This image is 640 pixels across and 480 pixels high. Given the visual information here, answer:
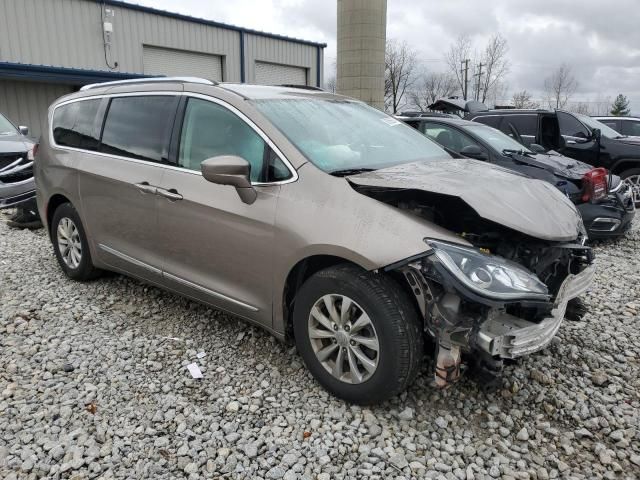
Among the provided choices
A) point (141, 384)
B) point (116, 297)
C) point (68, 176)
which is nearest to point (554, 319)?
point (141, 384)

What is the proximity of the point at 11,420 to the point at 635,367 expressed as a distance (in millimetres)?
3773

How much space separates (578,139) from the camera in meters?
9.16

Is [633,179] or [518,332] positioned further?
[633,179]

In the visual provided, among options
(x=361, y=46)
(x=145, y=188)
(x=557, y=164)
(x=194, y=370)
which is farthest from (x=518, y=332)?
(x=361, y=46)

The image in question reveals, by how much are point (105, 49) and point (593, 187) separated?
15.6m

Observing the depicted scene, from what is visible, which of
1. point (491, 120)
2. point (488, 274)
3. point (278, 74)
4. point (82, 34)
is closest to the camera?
point (488, 274)

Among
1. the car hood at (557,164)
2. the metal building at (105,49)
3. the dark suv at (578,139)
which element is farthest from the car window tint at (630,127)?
the metal building at (105,49)

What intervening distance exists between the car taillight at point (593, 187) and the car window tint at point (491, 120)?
3.52m

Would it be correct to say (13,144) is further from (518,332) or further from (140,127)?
(518,332)

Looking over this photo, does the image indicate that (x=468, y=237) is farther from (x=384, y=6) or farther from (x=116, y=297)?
(x=384, y=6)

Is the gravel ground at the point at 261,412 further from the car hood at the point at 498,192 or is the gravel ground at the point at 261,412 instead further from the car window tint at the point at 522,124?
the car window tint at the point at 522,124

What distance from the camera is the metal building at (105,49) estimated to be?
1430 cm

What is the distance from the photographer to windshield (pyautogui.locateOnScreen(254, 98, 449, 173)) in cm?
307

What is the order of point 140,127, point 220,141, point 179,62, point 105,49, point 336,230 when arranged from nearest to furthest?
point 336,230
point 220,141
point 140,127
point 105,49
point 179,62
